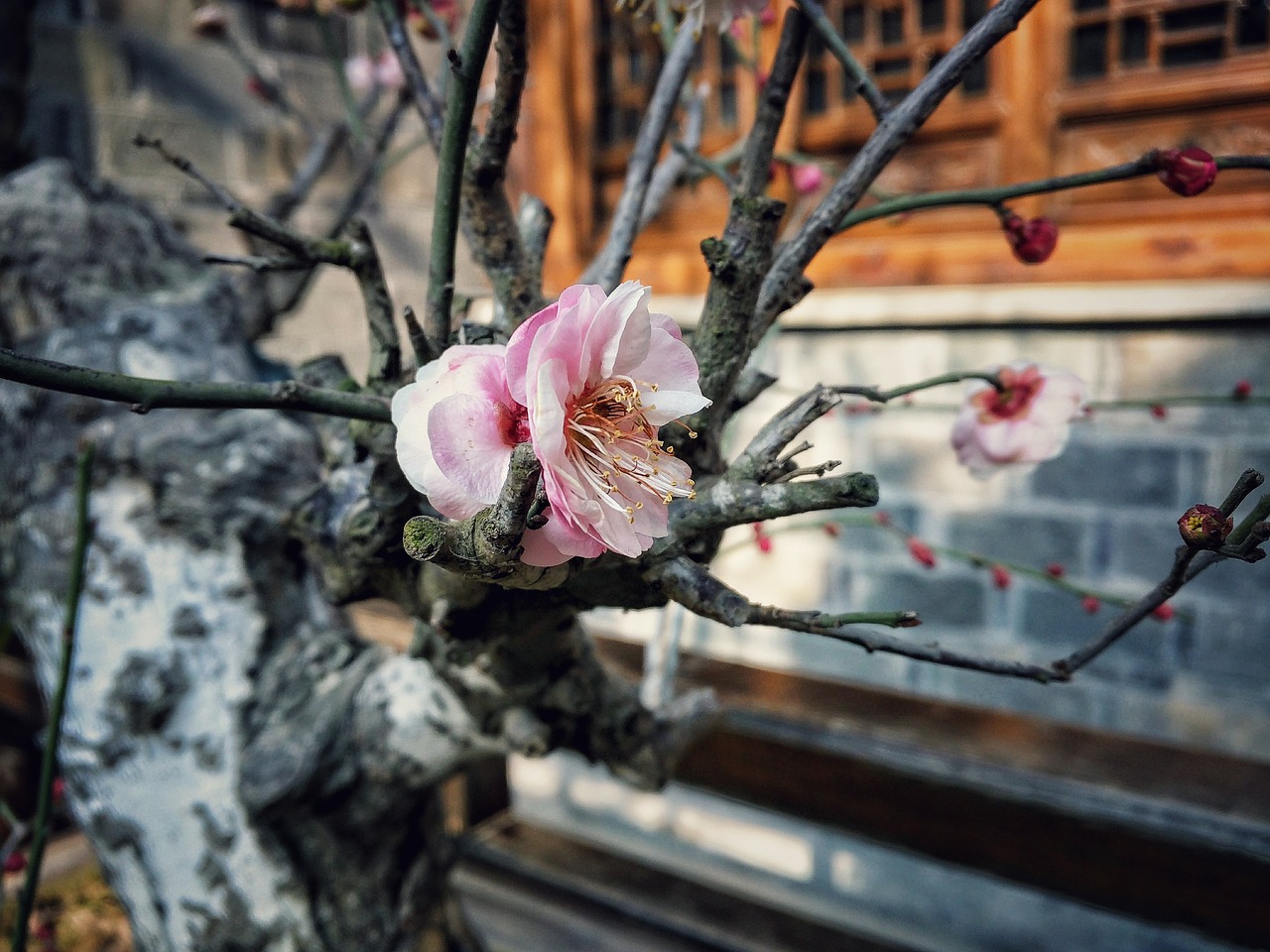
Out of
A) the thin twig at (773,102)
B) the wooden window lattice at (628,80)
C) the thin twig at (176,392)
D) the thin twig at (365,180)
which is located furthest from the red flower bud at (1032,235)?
the wooden window lattice at (628,80)

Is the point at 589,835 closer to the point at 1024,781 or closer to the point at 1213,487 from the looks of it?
the point at 1024,781

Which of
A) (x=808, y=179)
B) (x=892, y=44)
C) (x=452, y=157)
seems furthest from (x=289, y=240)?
(x=892, y=44)

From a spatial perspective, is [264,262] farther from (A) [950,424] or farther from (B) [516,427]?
(A) [950,424]

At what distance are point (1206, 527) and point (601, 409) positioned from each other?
0.31 m

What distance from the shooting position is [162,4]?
2.70 m

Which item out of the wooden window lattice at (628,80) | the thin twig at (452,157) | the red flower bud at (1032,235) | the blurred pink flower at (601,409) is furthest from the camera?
the wooden window lattice at (628,80)

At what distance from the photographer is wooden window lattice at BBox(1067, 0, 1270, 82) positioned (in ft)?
6.20

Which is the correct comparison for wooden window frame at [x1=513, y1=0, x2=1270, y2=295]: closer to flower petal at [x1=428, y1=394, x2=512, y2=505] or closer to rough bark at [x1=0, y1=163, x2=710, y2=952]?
rough bark at [x1=0, y1=163, x2=710, y2=952]

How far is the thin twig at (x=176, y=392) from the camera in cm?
A: 39

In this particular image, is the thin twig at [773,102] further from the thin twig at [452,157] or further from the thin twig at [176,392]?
the thin twig at [176,392]

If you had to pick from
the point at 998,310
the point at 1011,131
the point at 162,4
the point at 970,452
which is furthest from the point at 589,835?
the point at 162,4

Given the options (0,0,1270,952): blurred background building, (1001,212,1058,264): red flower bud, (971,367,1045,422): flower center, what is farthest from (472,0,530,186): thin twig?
(0,0,1270,952): blurred background building

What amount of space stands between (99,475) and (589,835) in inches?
72.9

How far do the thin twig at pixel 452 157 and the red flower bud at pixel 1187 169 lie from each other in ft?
1.55
